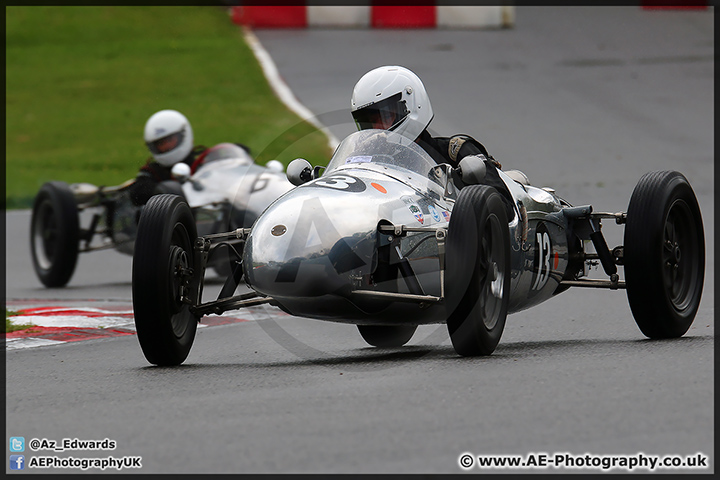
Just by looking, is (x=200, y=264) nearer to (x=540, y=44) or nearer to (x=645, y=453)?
(x=645, y=453)

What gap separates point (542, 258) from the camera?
733 centimetres

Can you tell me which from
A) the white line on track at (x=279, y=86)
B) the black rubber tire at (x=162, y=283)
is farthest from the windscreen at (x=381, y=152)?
the white line on track at (x=279, y=86)

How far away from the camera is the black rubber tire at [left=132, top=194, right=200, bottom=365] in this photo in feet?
20.3

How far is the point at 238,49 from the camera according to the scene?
2733 centimetres

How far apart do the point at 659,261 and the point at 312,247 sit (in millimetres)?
2127

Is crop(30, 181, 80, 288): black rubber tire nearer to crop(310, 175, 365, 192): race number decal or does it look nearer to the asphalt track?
the asphalt track

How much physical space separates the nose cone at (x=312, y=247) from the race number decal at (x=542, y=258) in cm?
153

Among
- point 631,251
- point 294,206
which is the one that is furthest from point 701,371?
point 294,206

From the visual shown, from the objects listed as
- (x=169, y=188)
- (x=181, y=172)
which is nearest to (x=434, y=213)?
(x=169, y=188)

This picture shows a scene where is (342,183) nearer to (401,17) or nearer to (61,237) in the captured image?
(61,237)

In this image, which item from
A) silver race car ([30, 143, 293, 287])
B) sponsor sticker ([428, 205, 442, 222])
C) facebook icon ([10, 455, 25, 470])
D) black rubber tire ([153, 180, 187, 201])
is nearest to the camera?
facebook icon ([10, 455, 25, 470])

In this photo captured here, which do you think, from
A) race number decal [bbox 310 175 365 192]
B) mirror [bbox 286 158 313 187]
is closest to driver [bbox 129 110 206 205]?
mirror [bbox 286 158 313 187]

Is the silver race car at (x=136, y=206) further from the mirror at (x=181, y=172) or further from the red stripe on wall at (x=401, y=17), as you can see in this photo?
the red stripe on wall at (x=401, y=17)

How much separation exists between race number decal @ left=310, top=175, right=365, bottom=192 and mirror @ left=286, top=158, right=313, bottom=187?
2.06 feet
